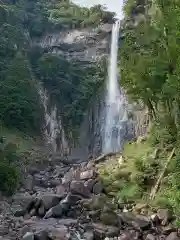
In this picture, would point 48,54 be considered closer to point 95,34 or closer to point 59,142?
point 95,34

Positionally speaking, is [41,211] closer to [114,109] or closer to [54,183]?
[54,183]

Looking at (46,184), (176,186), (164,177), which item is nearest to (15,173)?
(46,184)

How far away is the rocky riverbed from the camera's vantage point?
13711 millimetres

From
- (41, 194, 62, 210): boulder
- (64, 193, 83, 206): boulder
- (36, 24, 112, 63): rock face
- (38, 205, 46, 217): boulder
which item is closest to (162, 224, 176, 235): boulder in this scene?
(64, 193, 83, 206): boulder

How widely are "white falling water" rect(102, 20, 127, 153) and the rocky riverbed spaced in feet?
61.5

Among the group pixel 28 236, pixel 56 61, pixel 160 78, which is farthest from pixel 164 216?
pixel 56 61

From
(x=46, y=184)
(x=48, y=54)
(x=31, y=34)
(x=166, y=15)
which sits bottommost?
(x=46, y=184)

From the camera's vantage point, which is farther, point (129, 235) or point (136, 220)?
point (136, 220)

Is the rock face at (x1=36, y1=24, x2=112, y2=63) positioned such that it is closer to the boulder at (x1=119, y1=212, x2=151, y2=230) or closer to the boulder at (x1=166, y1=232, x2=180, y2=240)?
the boulder at (x1=119, y1=212, x2=151, y2=230)

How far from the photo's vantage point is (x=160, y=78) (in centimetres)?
2038

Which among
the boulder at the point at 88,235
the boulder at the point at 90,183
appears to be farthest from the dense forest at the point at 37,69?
the boulder at the point at 88,235

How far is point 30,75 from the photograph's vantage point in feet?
141

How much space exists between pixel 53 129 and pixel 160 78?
22.0 meters

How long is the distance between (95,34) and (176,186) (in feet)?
116
